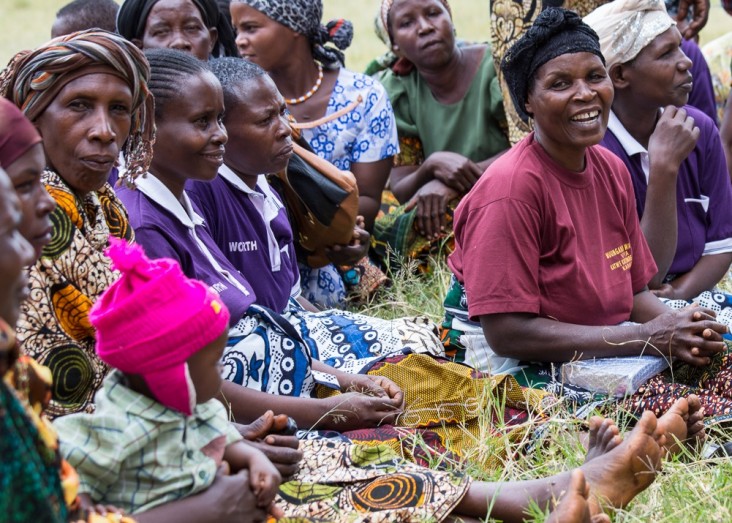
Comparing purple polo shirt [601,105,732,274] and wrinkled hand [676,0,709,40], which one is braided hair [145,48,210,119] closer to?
purple polo shirt [601,105,732,274]

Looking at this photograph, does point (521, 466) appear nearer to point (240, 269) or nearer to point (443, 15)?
point (240, 269)

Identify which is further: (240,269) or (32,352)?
(240,269)

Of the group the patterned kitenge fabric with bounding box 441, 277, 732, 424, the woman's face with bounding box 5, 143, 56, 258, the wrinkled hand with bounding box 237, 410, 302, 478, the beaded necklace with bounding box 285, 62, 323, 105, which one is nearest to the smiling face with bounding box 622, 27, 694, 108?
the patterned kitenge fabric with bounding box 441, 277, 732, 424

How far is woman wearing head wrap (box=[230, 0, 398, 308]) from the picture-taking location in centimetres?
587

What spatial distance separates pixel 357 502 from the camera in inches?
123

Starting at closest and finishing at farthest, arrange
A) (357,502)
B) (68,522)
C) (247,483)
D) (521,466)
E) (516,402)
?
(68,522) < (247,483) < (357,502) < (521,466) < (516,402)

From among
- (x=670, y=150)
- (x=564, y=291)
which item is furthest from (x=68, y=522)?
(x=670, y=150)

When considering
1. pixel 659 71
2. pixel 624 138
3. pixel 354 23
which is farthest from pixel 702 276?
pixel 354 23

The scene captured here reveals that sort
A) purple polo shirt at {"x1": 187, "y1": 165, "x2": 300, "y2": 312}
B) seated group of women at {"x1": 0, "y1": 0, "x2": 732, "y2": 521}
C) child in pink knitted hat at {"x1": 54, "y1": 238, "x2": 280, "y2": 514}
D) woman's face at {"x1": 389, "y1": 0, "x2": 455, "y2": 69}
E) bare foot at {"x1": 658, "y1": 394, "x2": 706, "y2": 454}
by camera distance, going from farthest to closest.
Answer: woman's face at {"x1": 389, "y1": 0, "x2": 455, "y2": 69}, purple polo shirt at {"x1": 187, "y1": 165, "x2": 300, "y2": 312}, bare foot at {"x1": 658, "y1": 394, "x2": 706, "y2": 454}, seated group of women at {"x1": 0, "y1": 0, "x2": 732, "y2": 521}, child in pink knitted hat at {"x1": 54, "y1": 238, "x2": 280, "y2": 514}

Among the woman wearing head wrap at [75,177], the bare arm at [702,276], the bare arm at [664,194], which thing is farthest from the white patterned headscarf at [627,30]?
the woman wearing head wrap at [75,177]

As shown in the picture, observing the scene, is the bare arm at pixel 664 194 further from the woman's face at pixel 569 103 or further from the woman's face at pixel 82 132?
the woman's face at pixel 82 132

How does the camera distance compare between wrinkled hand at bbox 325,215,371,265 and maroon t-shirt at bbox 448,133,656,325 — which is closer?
maroon t-shirt at bbox 448,133,656,325

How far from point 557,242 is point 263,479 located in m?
1.73

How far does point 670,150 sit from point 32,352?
3050mm
